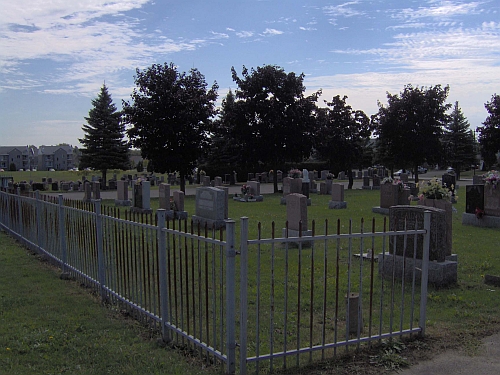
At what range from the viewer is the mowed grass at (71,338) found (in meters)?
4.70

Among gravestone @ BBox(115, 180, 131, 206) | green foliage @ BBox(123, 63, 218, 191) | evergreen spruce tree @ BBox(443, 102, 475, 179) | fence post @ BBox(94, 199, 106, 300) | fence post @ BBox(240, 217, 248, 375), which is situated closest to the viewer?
fence post @ BBox(240, 217, 248, 375)

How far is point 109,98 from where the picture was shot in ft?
141

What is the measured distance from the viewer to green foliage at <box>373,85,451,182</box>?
121 ft

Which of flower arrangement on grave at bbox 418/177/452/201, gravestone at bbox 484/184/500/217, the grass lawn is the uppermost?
flower arrangement on grave at bbox 418/177/452/201

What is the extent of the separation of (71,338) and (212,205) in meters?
10.5

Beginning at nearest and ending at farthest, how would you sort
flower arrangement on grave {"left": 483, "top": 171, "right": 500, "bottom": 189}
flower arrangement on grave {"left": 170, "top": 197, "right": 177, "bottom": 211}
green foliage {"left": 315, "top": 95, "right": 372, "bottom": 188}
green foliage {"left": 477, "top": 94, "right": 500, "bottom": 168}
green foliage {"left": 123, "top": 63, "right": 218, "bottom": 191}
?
1. flower arrangement on grave {"left": 483, "top": 171, "right": 500, "bottom": 189}
2. flower arrangement on grave {"left": 170, "top": 197, "right": 177, "bottom": 211}
3. green foliage {"left": 123, "top": 63, "right": 218, "bottom": 191}
4. green foliage {"left": 315, "top": 95, "right": 372, "bottom": 188}
5. green foliage {"left": 477, "top": 94, "right": 500, "bottom": 168}

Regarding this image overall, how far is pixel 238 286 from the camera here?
25.5 ft

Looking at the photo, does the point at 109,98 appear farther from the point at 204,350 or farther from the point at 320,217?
the point at 204,350

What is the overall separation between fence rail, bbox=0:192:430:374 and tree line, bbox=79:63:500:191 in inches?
782

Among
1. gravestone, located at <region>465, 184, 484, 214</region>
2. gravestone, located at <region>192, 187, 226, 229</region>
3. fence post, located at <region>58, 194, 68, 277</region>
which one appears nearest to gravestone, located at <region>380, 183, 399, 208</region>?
gravestone, located at <region>465, 184, 484, 214</region>

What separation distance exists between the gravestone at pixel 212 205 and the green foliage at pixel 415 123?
82.1ft

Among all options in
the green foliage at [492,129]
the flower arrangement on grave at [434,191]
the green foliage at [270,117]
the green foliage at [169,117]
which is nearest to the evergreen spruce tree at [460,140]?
the green foliage at [492,129]

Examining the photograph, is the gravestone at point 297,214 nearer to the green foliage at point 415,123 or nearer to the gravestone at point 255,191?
the gravestone at point 255,191

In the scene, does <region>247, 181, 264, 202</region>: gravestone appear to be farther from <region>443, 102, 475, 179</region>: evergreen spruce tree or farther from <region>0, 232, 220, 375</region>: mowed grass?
<region>443, 102, 475, 179</region>: evergreen spruce tree
